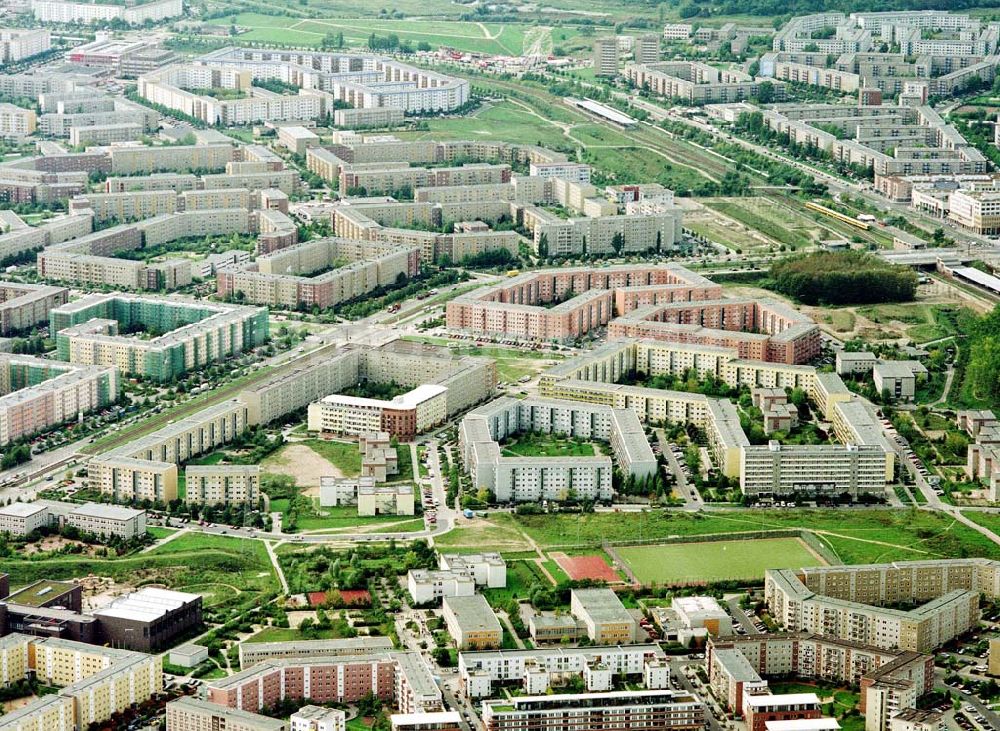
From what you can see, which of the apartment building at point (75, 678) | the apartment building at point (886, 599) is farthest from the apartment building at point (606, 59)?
the apartment building at point (75, 678)

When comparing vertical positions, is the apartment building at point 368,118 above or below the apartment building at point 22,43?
below

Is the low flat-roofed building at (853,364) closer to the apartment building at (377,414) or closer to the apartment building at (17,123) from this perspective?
the apartment building at (377,414)

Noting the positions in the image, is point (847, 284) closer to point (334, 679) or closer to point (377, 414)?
point (377, 414)

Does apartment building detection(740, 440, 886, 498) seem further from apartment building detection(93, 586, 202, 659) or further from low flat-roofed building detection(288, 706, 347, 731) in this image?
low flat-roofed building detection(288, 706, 347, 731)

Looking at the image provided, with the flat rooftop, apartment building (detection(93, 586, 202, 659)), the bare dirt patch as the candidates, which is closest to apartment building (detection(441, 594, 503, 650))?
apartment building (detection(93, 586, 202, 659))

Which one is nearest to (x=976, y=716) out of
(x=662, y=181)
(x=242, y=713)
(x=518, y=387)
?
(x=242, y=713)

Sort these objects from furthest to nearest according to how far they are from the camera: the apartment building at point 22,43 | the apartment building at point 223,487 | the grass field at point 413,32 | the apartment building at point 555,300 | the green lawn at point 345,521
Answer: the grass field at point 413,32
the apartment building at point 22,43
the apartment building at point 555,300
the apartment building at point 223,487
the green lawn at point 345,521

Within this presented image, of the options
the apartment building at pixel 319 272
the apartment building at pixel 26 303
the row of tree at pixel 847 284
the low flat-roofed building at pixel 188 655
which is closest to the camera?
the low flat-roofed building at pixel 188 655
